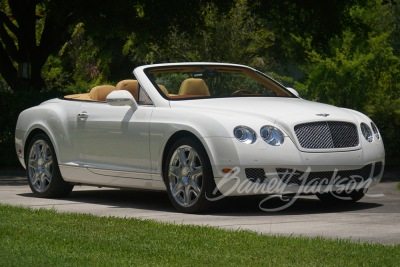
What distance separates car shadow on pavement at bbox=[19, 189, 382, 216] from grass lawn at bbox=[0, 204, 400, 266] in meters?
1.65

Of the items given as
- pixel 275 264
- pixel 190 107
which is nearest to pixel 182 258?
pixel 275 264

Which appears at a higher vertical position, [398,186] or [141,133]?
[141,133]

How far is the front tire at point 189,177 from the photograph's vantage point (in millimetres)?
7543

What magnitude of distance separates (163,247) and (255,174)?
2172 mm

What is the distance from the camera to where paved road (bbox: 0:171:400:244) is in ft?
21.2

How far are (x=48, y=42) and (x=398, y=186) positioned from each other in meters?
12.4

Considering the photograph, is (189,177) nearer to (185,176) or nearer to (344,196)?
(185,176)

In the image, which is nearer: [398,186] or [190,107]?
[190,107]

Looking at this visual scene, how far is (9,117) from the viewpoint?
607 inches

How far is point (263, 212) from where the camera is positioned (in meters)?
7.90

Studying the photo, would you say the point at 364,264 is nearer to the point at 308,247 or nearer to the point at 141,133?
the point at 308,247

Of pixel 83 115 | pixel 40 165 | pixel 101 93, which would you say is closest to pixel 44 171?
pixel 40 165

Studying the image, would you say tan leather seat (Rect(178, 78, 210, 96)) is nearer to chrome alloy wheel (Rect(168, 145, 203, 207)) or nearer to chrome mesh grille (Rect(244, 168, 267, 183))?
chrome alloy wheel (Rect(168, 145, 203, 207))

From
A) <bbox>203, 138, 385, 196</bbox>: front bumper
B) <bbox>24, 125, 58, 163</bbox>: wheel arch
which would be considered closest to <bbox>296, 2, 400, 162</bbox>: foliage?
<bbox>24, 125, 58, 163</bbox>: wheel arch
